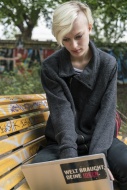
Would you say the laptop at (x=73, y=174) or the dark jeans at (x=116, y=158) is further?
the dark jeans at (x=116, y=158)

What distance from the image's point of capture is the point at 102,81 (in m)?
2.14

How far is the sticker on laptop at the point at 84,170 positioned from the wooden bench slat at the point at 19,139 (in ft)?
1.50

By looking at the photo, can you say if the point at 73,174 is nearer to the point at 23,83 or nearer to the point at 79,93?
the point at 79,93

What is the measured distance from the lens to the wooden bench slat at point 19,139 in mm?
1910

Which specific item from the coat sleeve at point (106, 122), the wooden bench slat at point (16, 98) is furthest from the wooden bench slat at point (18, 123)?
the coat sleeve at point (106, 122)

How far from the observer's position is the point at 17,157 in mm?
2053

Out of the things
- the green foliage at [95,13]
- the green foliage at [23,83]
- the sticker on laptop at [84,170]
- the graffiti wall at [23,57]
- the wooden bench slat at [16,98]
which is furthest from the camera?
the graffiti wall at [23,57]

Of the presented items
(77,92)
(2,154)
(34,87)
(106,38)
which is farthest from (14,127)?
(106,38)

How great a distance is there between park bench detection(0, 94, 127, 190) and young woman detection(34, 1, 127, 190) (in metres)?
0.14

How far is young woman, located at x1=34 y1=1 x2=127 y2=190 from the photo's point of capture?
1.98 m

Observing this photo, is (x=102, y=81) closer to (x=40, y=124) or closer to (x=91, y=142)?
(x=91, y=142)

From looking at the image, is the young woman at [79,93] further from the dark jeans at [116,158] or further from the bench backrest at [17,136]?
the bench backrest at [17,136]

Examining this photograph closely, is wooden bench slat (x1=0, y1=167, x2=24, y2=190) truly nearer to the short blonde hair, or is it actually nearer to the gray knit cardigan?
the gray knit cardigan

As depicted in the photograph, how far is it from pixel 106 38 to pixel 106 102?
→ 9.07 m
